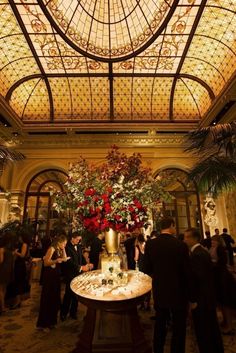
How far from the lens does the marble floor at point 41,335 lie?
109 inches

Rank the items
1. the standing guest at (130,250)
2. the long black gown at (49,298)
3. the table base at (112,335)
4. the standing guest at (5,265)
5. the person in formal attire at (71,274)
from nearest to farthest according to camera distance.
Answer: the table base at (112,335) < the long black gown at (49,298) < the person in formal attire at (71,274) < the standing guest at (5,265) < the standing guest at (130,250)

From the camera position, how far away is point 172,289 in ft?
7.18

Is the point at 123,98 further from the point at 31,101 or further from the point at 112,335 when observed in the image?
the point at 112,335

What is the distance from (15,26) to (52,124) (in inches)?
137

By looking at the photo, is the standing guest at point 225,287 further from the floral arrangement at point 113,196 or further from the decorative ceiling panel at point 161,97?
the decorative ceiling panel at point 161,97

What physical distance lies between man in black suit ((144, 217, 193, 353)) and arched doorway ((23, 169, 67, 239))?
798 centimetres

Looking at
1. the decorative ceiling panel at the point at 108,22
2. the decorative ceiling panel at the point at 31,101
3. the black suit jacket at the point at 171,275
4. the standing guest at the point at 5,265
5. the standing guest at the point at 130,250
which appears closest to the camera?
the black suit jacket at the point at 171,275

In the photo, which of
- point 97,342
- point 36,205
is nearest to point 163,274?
point 97,342

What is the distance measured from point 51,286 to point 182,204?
7.78m

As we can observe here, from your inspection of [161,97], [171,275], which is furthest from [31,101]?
[171,275]

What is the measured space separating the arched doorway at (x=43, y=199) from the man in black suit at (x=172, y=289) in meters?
7.98

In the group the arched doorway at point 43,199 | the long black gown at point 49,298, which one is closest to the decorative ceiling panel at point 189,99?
the arched doorway at point 43,199

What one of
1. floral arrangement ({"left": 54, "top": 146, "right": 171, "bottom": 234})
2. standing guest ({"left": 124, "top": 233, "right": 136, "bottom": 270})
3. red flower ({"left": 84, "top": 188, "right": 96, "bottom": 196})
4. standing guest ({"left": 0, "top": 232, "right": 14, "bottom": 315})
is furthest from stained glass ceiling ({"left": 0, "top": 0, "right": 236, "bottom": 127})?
standing guest ({"left": 0, "top": 232, "right": 14, "bottom": 315})

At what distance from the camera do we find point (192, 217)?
985 cm
